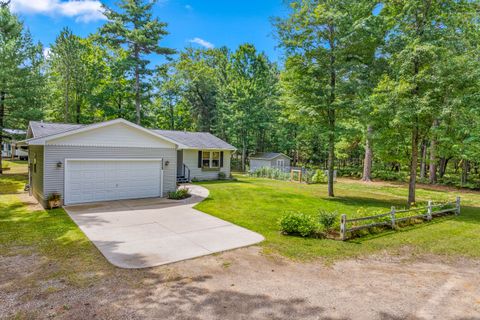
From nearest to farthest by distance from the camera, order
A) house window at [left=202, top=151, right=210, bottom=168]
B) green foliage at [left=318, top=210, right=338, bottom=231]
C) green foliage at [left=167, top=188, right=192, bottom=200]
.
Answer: green foliage at [left=318, top=210, right=338, bottom=231], green foliage at [left=167, top=188, right=192, bottom=200], house window at [left=202, top=151, right=210, bottom=168]

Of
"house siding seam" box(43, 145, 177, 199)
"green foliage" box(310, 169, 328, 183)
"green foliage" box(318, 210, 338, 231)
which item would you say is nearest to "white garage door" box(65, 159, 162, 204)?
"house siding seam" box(43, 145, 177, 199)

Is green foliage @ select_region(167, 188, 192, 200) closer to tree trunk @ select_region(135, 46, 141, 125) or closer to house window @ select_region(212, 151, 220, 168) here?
house window @ select_region(212, 151, 220, 168)

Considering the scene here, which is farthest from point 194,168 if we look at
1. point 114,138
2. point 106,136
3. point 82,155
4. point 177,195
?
point 82,155

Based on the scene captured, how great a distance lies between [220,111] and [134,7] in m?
14.8

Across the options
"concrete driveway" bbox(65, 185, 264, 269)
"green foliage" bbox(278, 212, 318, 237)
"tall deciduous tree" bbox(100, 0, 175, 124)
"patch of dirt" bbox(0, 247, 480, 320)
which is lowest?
"patch of dirt" bbox(0, 247, 480, 320)

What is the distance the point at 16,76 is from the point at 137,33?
1007 cm

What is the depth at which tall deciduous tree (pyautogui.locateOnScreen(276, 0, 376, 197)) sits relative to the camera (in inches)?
552

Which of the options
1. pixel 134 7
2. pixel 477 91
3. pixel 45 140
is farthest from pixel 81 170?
pixel 134 7

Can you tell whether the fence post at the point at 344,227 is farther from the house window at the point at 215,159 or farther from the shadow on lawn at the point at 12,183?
the shadow on lawn at the point at 12,183

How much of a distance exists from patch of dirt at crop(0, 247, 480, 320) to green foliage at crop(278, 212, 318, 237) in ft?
6.43

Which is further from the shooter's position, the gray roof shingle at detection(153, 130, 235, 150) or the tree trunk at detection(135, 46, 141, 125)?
the tree trunk at detection(135, 46, 141, 125)

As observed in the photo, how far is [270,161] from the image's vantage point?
29.6 metres

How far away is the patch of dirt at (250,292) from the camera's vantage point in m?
4.23

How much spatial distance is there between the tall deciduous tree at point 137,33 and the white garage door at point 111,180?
15.0 m
